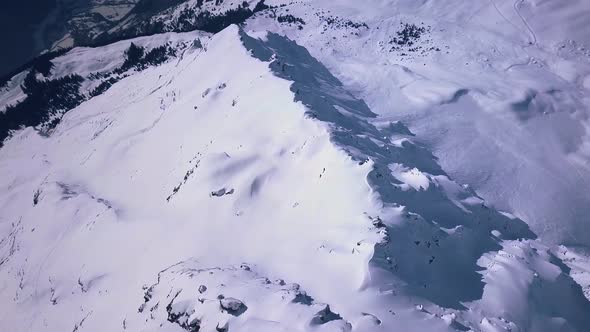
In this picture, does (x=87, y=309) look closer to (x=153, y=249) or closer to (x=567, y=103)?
(x=153, y=249)

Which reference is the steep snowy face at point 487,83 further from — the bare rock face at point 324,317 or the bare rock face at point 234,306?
the bare rock face at point 234,306

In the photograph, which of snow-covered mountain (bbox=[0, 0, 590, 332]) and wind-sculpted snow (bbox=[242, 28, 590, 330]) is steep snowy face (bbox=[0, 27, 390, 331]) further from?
wind-sculpted snow (bbox=[242, 28, 590, 330])

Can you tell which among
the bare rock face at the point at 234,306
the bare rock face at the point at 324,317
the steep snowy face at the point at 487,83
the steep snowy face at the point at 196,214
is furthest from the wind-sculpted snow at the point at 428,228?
the bare rock face at the point at 234,306

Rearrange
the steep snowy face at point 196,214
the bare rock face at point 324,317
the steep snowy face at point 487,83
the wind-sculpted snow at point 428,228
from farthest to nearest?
the steep snowy face at point 487,83
the steep snowy face at point 196,214
the wind-sculpted snow at point 428,228
the bare rock face at point 324,317

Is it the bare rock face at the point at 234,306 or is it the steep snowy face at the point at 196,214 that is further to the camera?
the steep snowy face at the point at 196,214

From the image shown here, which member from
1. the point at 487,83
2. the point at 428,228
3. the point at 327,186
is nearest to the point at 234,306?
the point at 327,186

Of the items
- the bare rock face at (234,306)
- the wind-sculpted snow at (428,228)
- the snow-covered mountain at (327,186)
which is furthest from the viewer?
the wind-sculpted snow at (428,228)

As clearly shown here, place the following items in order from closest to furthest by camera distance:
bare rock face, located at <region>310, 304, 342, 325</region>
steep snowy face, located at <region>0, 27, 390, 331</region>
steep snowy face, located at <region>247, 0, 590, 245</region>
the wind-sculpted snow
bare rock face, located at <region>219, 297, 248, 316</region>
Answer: bare rock face, located at <region>310, 304, 342, 325</region>, bare rock face, located at <region>219, 297, 248, 316</region>, the wind-sculpted snow, steep snowy face, located at <region>0, 27, 390, 331</region>, steep snowy face, located at <region>247, 0, 590, 245</region>

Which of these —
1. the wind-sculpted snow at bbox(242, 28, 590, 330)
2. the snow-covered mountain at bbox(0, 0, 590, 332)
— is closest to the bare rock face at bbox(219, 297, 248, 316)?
the snow-covered mountain at bbox(0, 0, 590, 332)

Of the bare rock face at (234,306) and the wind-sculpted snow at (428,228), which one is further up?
the bare rock face at (234,306)
